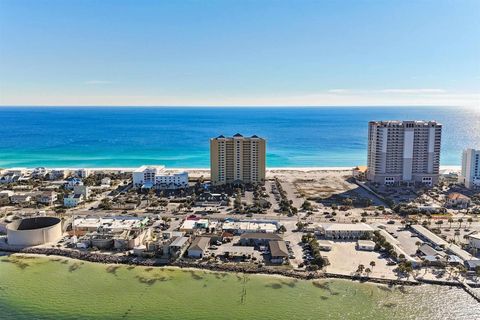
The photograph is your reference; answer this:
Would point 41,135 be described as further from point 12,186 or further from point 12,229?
point 12,229

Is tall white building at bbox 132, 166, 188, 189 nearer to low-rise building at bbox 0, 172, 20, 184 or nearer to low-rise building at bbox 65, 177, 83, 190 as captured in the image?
low-rise building at bbox 65, 177, 83, 190

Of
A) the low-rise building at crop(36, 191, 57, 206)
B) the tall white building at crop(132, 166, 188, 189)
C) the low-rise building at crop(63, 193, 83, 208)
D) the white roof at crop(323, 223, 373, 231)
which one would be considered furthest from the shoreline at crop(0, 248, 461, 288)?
the tall white building at crop(132, 166, 188, 189)

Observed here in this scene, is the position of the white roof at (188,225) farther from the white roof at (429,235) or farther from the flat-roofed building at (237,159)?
the white roof at (429,235)

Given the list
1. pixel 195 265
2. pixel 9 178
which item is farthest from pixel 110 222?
pixel 9 178

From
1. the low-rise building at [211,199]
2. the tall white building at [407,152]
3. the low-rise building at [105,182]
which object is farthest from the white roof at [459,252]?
the low-rise building at [105,182]

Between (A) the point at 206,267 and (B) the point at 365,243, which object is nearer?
(A) the point at 206,267

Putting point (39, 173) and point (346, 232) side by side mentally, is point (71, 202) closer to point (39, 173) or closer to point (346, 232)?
point (39, 173)

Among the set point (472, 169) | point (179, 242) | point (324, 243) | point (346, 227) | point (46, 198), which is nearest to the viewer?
point (179, 242)
